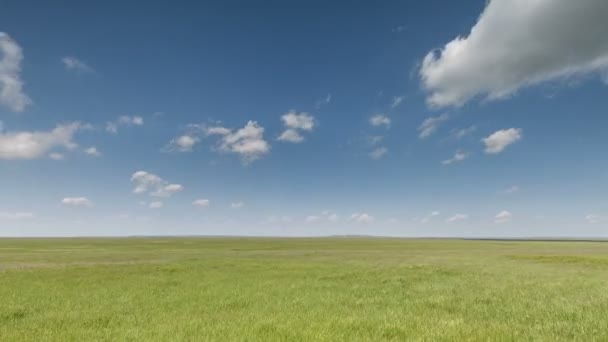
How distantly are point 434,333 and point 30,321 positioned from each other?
54.6ft

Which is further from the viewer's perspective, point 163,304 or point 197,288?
point 197,288

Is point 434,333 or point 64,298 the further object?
point 64,298

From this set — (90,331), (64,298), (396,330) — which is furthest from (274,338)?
(64,298)

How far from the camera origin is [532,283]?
25062 millimetres

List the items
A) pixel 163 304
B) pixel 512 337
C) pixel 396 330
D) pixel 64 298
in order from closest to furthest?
pixel 512 337, pixel 396 330, pixel 163 304, pixel 64 298

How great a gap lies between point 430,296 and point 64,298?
69.8ft

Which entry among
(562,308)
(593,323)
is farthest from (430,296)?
(593,323)

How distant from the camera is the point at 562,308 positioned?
16.0 meters

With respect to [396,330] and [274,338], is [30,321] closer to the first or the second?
[274,338]

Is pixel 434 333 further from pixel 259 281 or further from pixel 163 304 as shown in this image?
pixel 259 281

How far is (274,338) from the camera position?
11414mm

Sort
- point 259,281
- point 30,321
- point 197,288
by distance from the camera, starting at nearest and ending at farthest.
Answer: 1. point 30,321
2. point 197,288
3. point 259,281

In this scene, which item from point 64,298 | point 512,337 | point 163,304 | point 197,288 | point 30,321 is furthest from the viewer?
point 197,288

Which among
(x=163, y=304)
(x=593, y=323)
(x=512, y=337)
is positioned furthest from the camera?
(x=163, y=304)
